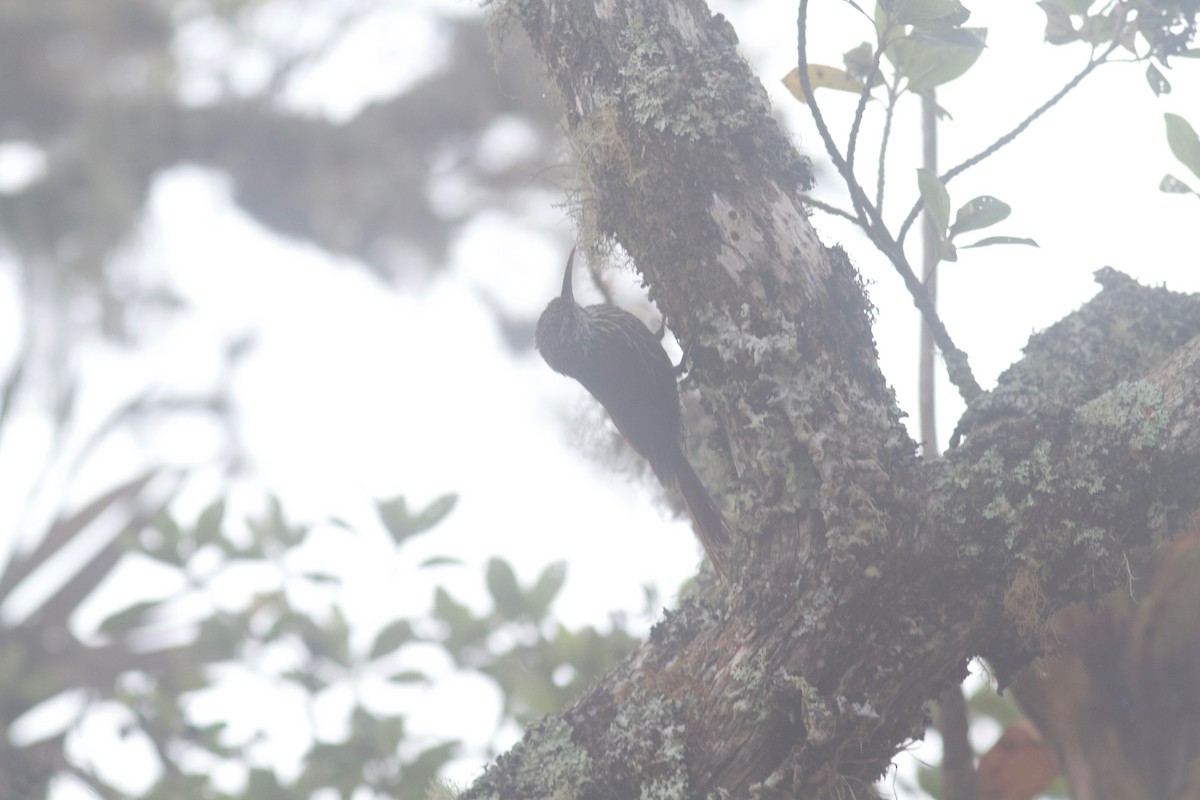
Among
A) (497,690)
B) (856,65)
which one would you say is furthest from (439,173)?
(856,65)

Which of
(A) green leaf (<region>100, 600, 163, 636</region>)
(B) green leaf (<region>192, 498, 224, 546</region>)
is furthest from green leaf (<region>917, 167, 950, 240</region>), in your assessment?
(A) green leaf (<region>100, 600, 163, 636</region>)

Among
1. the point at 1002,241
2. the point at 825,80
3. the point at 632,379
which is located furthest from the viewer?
the point at 632,379

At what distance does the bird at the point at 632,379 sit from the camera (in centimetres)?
125

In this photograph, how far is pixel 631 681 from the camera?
959mm

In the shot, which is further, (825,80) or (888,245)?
(825,80)

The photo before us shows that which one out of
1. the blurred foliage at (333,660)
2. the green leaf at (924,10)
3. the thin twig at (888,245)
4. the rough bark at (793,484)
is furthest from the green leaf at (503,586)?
the green leaf at (924,10)

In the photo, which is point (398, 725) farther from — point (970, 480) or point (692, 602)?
point (970, 480)

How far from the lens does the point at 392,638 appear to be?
1652mm

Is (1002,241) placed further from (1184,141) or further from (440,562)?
(440,562)

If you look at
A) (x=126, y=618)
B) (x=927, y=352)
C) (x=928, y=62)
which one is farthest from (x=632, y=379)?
(x=126, y=618)

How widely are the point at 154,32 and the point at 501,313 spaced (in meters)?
1.99

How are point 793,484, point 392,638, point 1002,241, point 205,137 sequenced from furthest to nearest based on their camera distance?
point 205,137 → point 392,638 → point 1002,241 → point 793,484

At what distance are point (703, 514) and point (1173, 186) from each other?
24.4 inches

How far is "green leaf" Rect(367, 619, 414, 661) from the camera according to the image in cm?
164
